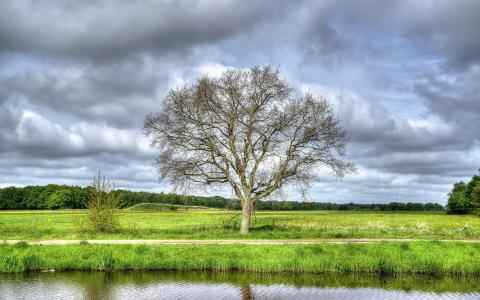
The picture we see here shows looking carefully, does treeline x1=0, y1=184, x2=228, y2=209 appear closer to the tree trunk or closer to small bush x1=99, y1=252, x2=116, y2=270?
the tree trunk

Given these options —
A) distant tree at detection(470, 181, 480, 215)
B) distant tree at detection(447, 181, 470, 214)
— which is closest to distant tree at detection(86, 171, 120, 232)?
distant tree at detection(470, 181, 480, 215)

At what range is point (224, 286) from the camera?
2294 cm

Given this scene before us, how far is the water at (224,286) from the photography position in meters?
20.9

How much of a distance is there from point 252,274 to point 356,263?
6306 millimetres

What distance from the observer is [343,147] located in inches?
1638

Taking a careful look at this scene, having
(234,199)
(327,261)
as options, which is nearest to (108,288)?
(327,261)

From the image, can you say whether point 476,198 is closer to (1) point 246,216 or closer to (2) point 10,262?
(1) point 246,216

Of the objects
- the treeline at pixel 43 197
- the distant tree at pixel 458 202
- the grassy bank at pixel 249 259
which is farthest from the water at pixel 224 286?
the treeline at pixel 43 197

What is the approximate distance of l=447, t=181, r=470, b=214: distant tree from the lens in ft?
404

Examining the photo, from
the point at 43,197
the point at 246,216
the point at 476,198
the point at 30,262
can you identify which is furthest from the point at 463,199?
the point at 43,197

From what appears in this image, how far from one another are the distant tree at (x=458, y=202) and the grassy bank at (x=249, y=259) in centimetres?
10236

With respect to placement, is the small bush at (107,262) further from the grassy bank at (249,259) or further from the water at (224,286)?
the water at (224,286)

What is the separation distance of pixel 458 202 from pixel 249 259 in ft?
368

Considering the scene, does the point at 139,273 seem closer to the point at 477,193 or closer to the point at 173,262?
the point at 173,262
